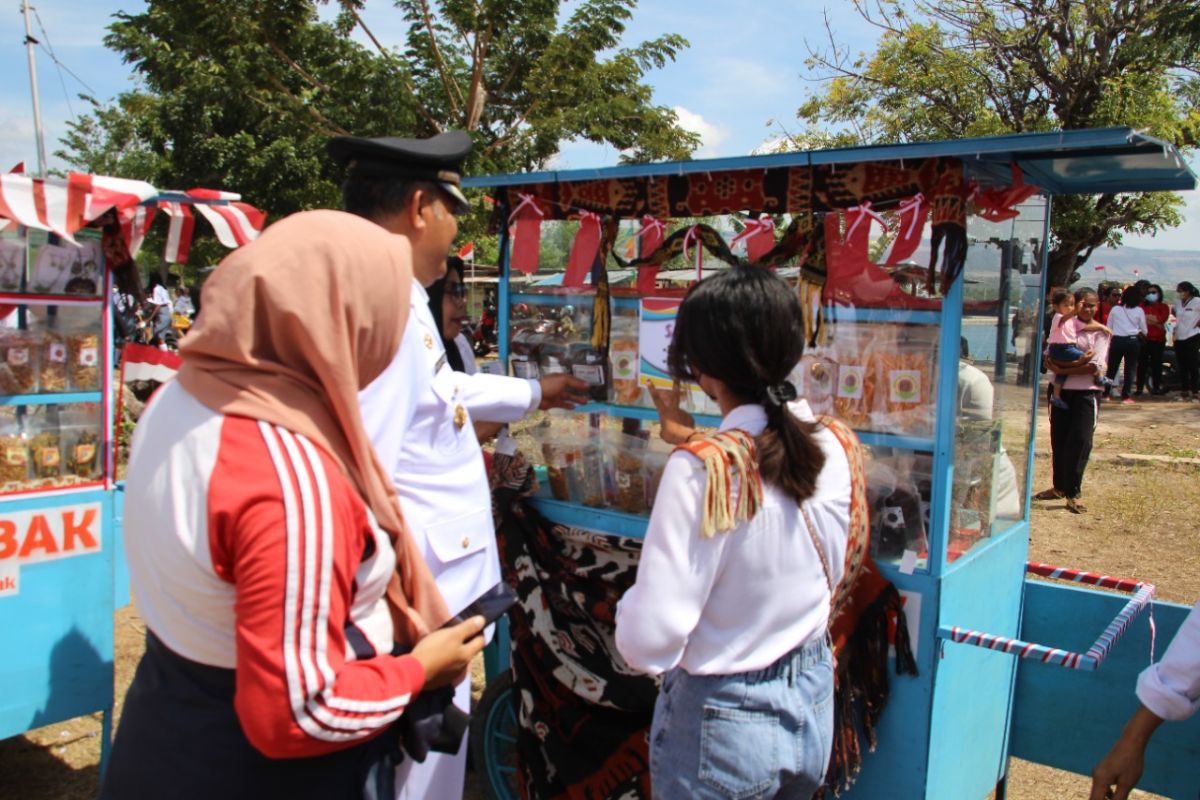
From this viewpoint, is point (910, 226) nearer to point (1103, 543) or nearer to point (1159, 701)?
point (1159, 701)

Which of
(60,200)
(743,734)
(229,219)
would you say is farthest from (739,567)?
(229,219)

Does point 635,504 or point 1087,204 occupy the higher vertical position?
point 1087,204

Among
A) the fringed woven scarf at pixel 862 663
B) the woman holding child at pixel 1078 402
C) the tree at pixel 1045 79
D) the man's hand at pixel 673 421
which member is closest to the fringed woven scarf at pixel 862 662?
the fringed woven scarf at pixel 862 663

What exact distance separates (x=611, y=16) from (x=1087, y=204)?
717cm

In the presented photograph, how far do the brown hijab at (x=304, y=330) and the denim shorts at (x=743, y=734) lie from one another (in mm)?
732

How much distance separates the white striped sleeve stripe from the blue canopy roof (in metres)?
1.86

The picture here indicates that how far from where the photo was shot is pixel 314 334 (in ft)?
3.71

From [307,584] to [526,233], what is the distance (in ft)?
8.49

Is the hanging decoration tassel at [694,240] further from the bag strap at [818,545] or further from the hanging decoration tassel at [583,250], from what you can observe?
the bag strap at [818,545]

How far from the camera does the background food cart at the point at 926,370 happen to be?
2.53 meters

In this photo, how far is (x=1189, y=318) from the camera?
1262 cm

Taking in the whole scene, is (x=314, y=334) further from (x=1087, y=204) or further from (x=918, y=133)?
(x=1087, y=204)

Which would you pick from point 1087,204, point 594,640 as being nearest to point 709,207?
point 594,640

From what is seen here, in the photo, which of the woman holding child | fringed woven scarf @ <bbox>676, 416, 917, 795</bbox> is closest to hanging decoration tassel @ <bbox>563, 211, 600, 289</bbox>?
fringed woven scarf @ <bbox>676, 416, 917, 795</bbox>
